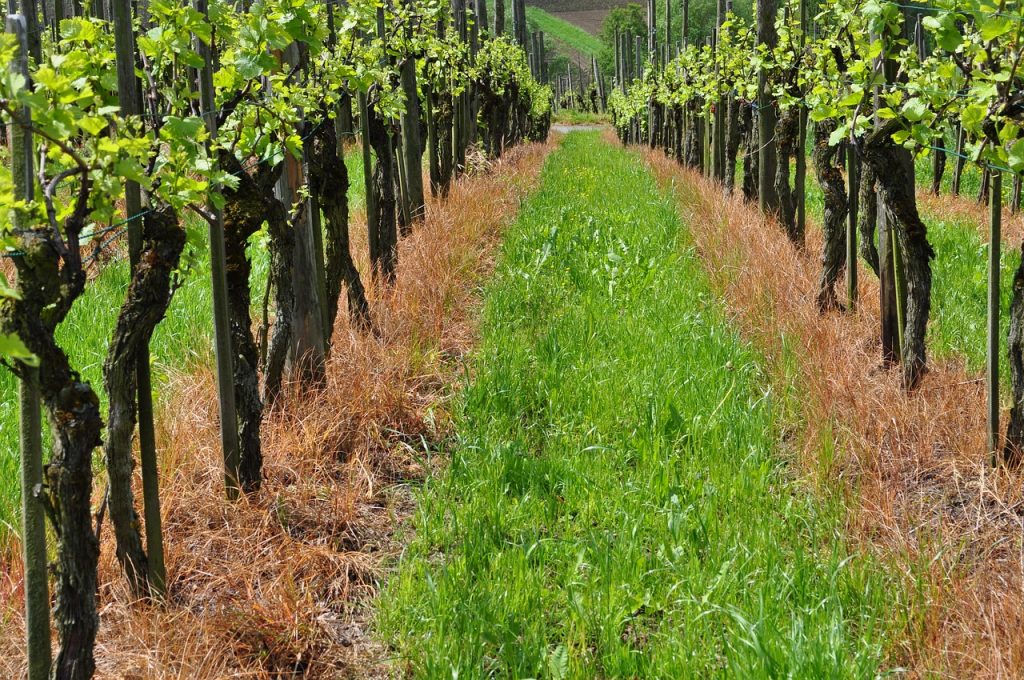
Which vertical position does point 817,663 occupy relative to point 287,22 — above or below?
below

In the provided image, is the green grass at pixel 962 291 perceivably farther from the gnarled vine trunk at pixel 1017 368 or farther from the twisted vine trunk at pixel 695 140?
the twisted vine trunk at pixel 695 140

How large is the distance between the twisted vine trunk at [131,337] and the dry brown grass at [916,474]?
235cm

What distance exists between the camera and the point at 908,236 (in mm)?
4730

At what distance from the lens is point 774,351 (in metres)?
5.75

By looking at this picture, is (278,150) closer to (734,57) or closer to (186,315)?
(186,315)

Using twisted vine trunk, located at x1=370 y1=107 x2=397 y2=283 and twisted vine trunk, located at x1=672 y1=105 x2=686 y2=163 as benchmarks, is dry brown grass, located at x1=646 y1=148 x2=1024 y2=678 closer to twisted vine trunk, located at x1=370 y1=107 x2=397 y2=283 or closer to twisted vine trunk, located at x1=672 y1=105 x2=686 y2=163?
twisted vine trunk, located at x1=370 y1=107 x2=397 y2=283

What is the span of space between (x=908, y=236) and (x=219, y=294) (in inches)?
126

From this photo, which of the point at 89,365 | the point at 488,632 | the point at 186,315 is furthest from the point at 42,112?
the point at 186,315

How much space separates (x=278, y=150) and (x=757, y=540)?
2.40 m

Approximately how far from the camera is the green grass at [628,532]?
3.00 metres

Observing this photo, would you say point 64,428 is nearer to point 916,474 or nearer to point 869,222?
point 916,474

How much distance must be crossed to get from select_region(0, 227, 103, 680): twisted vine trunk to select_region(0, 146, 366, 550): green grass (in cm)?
109

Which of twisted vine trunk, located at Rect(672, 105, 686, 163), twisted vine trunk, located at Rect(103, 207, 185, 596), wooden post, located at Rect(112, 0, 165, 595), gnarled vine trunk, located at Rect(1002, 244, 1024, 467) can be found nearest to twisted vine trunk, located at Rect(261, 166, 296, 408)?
wooden post, located at Rect(112, 0, 165, 595)

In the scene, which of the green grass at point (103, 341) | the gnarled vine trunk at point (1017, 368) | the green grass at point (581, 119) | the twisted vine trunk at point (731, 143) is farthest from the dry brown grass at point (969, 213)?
the green grass at point (581, 119)
